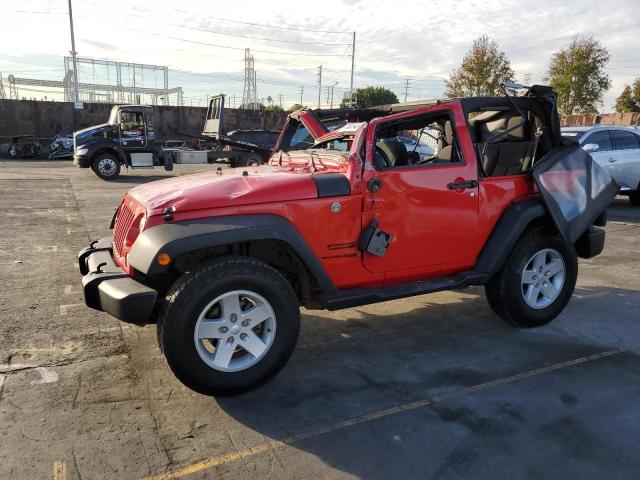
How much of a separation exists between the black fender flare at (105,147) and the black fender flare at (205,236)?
13.9 meters

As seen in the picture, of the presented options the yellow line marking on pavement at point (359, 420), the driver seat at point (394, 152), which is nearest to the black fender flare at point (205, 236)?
the yellow line marking on pavement at point (359, 420)

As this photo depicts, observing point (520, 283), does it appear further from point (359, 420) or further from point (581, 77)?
point (581, 77)

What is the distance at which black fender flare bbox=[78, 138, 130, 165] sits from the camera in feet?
51.2

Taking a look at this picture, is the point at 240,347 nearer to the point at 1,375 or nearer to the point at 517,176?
the point at 1,375

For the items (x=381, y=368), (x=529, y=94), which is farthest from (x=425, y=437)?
(x=529, y=94)

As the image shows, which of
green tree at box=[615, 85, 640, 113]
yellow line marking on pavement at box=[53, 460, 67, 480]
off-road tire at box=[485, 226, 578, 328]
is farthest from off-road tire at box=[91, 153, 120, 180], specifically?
green tree at box=[615, 85, 640, 113]

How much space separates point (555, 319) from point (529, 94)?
2093mm

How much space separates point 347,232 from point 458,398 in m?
1.34

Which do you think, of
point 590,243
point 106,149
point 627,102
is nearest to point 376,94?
point 627,102

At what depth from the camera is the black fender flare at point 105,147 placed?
1562 centimetres

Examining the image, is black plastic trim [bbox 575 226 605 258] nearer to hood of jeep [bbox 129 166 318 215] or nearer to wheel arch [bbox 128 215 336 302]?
wheel arch [bbox 128 215 336 302]

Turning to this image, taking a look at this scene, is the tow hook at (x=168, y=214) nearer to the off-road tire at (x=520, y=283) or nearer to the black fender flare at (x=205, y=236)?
the black fender flare at (x=205, y=236)

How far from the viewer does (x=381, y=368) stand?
12.3 feet

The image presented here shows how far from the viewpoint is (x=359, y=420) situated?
10.1 feet
